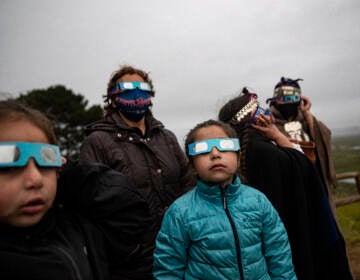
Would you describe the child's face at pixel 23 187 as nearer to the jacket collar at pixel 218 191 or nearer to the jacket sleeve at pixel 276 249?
the jacket collar at pixel 218 191

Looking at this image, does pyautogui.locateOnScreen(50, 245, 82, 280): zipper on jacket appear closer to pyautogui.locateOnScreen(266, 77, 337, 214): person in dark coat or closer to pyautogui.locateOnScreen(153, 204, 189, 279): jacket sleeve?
pyautogui.locateOnScreen(153, 204, 189, 279): jacket sleeve

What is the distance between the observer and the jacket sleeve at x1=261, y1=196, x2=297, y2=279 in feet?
5.71

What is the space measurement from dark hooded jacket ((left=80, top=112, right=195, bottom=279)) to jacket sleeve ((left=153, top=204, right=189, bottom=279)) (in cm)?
20

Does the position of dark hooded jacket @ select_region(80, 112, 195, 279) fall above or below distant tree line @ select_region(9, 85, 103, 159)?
below

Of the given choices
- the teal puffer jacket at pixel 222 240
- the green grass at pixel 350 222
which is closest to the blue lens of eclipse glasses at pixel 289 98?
the teal puffer jacket at pixel 222 240

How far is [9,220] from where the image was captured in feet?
3.00

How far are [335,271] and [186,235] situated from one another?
1.33m

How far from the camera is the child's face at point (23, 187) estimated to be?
0.89 m

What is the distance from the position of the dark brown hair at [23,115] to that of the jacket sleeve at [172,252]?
1.00 metres

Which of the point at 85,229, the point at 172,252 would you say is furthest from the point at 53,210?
the point at 172,252

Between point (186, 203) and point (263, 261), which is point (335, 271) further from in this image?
point (186, 203)

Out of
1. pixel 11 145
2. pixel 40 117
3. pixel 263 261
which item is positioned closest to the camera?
pixel 11 145

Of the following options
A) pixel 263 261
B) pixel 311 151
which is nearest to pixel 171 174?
pixel 263 261

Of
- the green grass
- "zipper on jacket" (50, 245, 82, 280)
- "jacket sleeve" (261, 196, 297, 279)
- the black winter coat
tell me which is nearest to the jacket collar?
"jacket sleeve" (261, 196, 297, 279)
